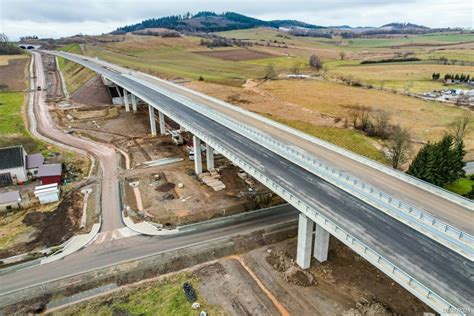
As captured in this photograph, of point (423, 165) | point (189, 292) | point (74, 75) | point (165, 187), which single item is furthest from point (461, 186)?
point (74, 75)

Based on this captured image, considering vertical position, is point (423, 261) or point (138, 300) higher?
point (423, 261)

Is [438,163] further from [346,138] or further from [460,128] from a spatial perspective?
[460,128]

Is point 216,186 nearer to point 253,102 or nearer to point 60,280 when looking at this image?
point 60,280

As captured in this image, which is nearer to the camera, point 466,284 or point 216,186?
point 466,284

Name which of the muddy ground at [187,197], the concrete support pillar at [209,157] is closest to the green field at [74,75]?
the muddy ground at [187,197]

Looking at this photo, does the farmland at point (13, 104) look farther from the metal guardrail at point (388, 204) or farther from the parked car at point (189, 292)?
the metal guardrail at point (388, 204)

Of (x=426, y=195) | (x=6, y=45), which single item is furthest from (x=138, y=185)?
(x=6, y=45)
